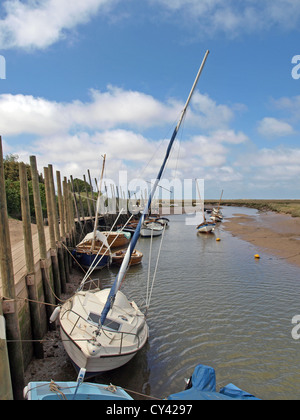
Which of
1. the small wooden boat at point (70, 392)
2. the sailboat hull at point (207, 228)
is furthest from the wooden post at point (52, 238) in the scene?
the sailboat hull at point (207, 228)

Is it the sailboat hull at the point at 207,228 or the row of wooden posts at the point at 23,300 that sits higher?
the row of wooden posts at the point at 23,300

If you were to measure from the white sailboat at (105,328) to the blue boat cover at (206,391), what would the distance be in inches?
97.3

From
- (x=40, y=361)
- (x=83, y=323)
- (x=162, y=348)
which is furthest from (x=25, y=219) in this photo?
(x=162, y=348)

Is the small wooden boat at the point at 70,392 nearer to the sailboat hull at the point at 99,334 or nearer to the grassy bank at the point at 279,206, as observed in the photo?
the sailboat hull at the point at 99,334

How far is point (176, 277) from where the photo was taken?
66.1 ft

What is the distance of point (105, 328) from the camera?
913 centimetres

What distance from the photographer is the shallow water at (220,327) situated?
914 cm

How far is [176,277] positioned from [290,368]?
10.8 m

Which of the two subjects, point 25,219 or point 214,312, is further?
point 214,312

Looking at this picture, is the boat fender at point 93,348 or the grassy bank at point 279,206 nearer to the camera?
the boat fender at point 93,348

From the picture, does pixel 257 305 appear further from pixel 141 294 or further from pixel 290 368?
pixel 141 294

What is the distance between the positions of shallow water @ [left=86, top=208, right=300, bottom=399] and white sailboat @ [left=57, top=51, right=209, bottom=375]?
113 cm

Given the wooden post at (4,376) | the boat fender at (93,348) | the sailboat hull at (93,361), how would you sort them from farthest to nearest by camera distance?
the sailboat hull at (93,361), the boat fender at (93,348), the wooden post at (4,376)

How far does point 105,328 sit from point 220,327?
5.91m
